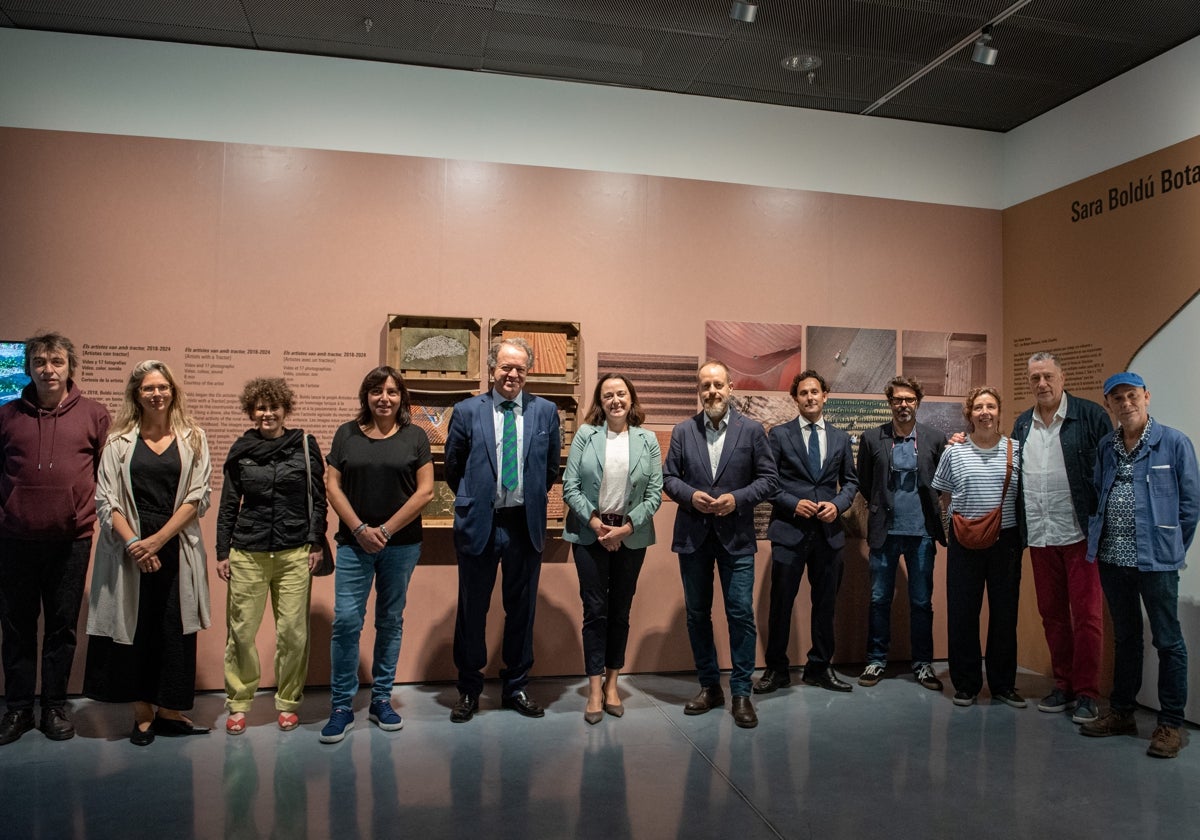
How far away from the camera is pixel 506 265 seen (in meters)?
5.09

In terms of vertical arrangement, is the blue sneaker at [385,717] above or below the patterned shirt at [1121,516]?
below

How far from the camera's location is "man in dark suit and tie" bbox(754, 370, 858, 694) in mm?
4746

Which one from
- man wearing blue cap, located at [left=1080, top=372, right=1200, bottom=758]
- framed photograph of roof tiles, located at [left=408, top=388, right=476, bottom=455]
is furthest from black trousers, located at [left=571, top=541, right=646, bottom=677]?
man wearing blue cap, located at [left=1080, top=372, right=1200, bottom=758]

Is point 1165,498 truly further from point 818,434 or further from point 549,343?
point 549,343

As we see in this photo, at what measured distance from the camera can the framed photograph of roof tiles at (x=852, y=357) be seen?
5.50 m

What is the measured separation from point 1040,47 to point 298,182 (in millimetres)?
4438

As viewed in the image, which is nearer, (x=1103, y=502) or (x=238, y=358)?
(x=1103, y=502)

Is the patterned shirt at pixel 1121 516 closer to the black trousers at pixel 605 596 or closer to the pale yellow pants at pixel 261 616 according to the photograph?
the black trousers at pixel 605 596

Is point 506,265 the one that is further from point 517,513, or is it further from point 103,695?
point 103,695

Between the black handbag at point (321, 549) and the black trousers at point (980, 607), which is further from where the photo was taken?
the black trousers at point (980, 607)

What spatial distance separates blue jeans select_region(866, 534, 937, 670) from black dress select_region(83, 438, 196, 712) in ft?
12.3

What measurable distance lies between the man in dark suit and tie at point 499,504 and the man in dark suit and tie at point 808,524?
56.6 inches

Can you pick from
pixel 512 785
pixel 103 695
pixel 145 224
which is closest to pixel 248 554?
pixel 103 695

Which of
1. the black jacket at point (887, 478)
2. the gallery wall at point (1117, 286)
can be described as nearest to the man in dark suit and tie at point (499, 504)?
the black jacket at point (887, 478)
